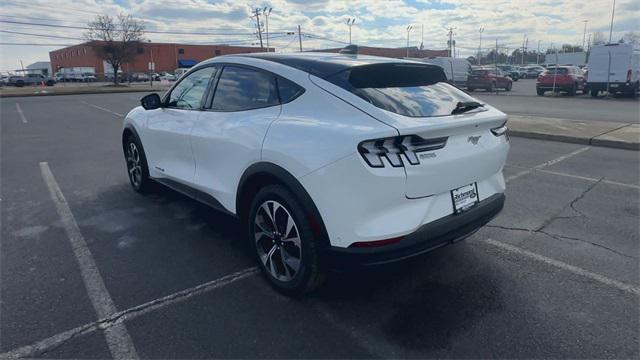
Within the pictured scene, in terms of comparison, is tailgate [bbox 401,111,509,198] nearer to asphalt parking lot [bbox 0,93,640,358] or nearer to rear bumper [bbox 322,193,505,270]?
rear bumper [bbox 322,193,505,270]

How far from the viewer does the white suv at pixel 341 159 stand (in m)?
2.55

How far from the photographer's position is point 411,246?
2633mm

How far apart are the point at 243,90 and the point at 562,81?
80.2 ft

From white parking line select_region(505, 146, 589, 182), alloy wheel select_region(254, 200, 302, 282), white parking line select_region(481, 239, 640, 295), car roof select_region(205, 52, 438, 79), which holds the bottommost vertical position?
white parking line select_region(481, 239, 640, 295)

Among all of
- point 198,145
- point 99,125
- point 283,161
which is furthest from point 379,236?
point 99,125

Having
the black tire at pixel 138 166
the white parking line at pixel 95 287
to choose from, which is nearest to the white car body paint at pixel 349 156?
the white parking line at pixel 95 287

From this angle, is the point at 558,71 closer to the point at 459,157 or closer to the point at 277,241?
A: the point at 459,157

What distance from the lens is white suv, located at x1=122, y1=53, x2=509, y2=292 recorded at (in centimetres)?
255

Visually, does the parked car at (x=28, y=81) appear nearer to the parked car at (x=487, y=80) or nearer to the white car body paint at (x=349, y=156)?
the parked car at (x=487, y=80)

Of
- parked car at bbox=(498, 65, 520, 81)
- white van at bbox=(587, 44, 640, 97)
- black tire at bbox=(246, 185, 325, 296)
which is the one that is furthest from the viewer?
parked car at bbox=(498, 65, 520, 81)

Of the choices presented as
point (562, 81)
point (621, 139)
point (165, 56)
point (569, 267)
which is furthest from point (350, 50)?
point (165, 56)

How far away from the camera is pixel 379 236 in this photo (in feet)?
8.38

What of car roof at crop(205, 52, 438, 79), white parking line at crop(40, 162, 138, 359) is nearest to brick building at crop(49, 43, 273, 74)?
white parking line at crop(40, 162, 138, 359)

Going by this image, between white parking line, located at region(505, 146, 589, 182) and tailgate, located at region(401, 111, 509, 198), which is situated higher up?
tailgate, located at region(401, 111, 509, 198)
